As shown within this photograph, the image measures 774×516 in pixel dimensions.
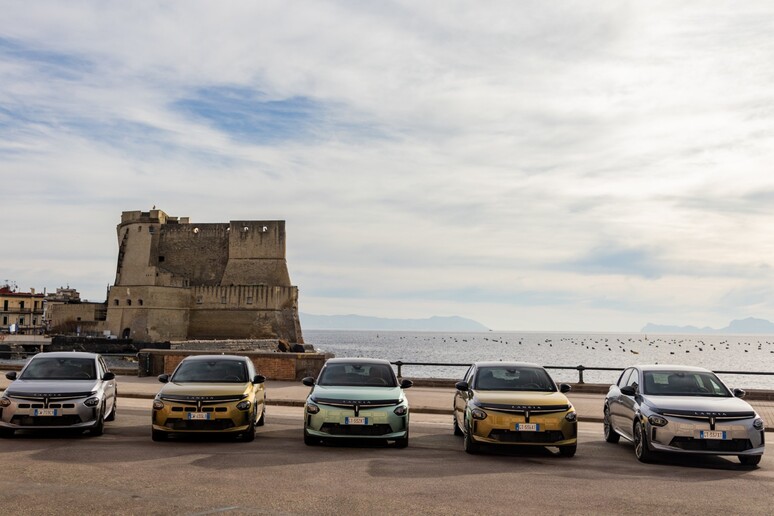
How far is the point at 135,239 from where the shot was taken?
95.4 metres

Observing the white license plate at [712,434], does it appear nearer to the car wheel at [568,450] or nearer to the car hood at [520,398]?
the car wheel at [568,450]

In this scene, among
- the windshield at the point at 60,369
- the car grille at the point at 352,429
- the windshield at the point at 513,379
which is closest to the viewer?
the car grille at the point at 352,429

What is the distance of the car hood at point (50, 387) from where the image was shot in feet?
44.1

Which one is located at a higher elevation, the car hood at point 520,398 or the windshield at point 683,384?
the windshield at point 683,384

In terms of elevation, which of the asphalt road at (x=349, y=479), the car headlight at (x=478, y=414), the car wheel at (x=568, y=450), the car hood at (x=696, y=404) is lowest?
the asphalt road at (x=349, y=479)

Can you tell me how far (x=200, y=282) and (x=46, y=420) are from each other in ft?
280

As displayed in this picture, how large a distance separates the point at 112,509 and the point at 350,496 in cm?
256

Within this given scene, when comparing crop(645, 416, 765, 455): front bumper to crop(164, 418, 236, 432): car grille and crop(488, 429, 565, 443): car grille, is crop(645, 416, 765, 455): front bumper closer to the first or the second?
crop(488, 429, 565, 443): car grille

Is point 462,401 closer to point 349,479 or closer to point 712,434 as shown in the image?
point 712,434

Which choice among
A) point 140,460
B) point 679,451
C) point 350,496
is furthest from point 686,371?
point 140,460

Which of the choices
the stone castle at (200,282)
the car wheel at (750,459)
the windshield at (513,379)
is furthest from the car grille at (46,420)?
the stone castle at (200,282)

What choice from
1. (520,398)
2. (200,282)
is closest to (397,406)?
(520,398)

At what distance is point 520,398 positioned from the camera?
1275 cm

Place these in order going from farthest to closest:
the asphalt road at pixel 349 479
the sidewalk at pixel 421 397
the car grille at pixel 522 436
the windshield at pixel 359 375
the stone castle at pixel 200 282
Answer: the stone castle at pixel 200 282 < the sidewalk at pixel 421 397 < the windshield at pixel 359 375 < the car grille at pixel 522 436 < the asphalt road at pixel 349 479
